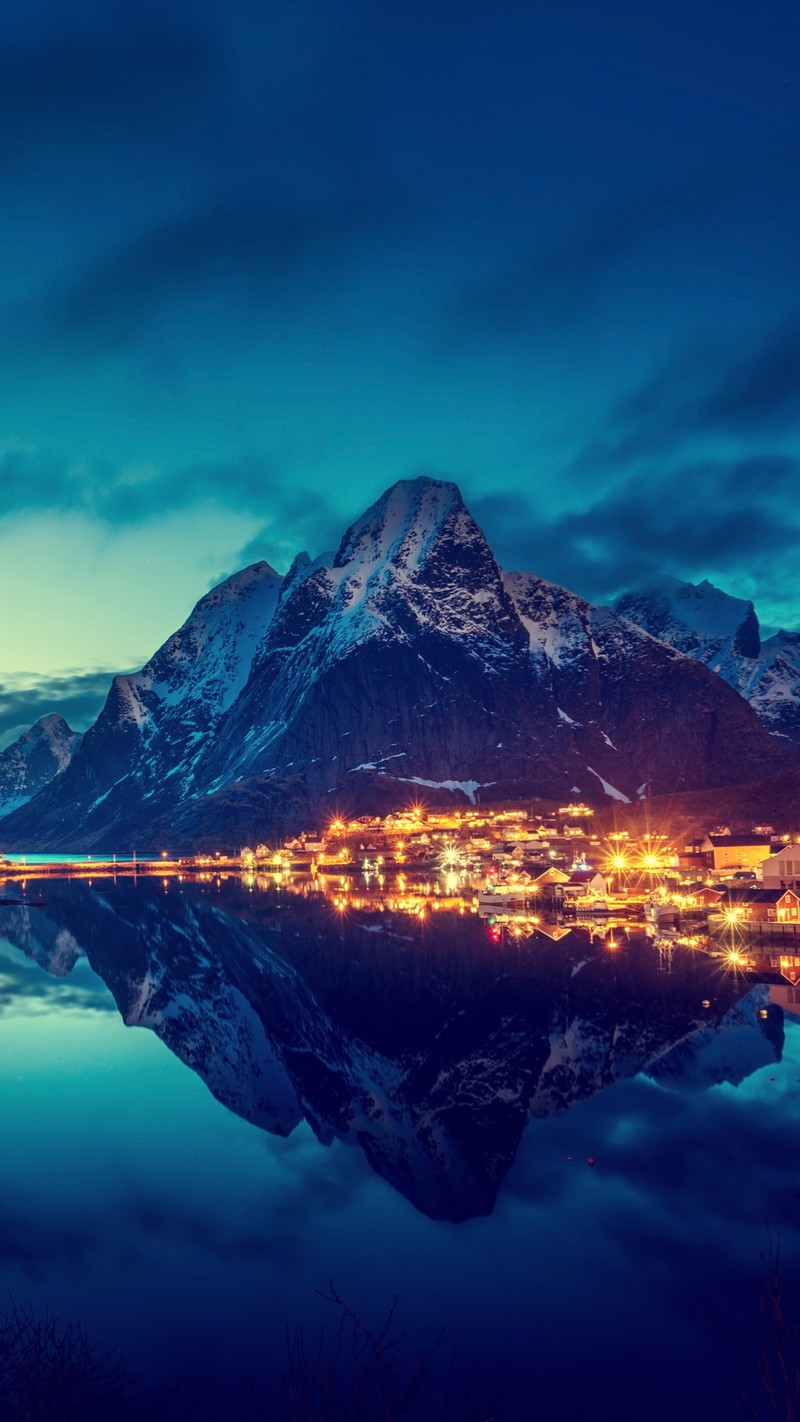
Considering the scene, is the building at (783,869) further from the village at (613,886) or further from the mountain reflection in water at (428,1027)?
the mountain reflection in water at (428,1027)

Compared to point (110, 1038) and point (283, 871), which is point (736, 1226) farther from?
point (283, 871)

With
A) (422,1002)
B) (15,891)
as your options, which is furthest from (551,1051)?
(15,891)

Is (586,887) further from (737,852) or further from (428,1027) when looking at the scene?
(428,1027)

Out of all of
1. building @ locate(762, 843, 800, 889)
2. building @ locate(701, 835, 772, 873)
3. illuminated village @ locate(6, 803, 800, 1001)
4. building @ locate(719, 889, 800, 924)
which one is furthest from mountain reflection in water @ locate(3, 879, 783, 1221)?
building @ locate(701, 835, 772, 873)

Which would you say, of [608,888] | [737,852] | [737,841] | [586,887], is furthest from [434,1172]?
[737,841]

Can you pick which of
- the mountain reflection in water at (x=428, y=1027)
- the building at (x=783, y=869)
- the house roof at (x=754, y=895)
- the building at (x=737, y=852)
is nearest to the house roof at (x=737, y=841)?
the building at (x=737, y=852)

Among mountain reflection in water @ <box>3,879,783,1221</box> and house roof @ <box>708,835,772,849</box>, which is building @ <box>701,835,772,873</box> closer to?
house roof @ <box>708,835,772,849</box>
